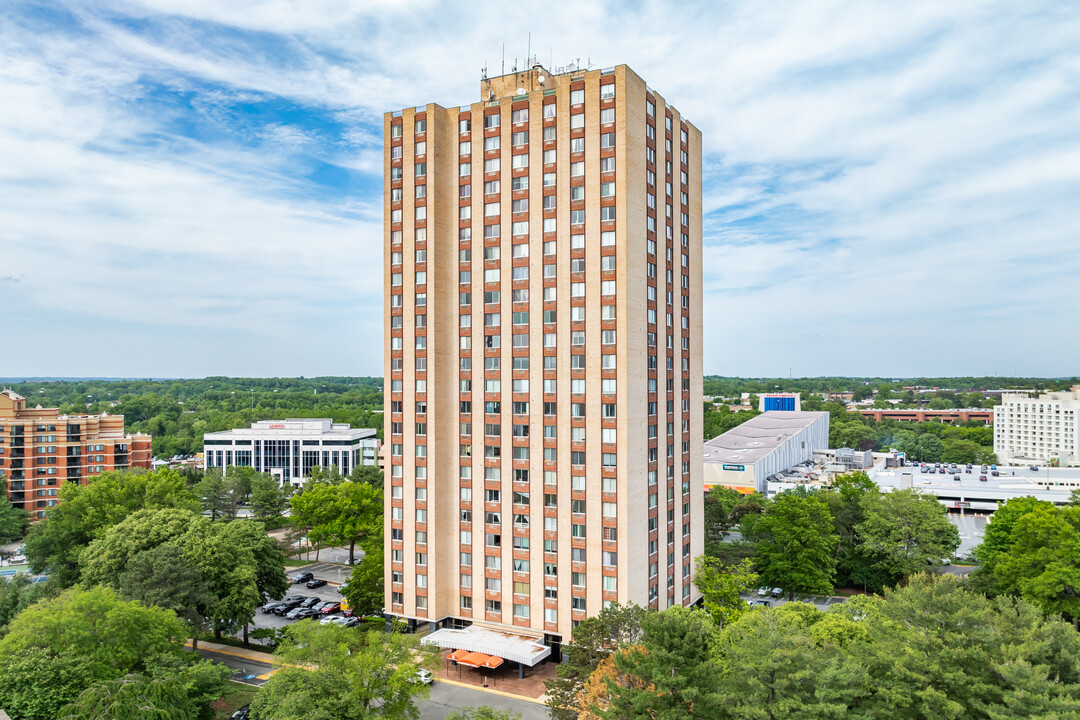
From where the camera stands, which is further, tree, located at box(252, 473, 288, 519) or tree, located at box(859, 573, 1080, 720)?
tree, located at box(252, 473, 288, 519)

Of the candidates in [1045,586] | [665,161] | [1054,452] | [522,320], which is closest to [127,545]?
[522,320]

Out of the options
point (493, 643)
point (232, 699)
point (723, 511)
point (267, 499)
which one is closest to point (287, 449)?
point (267, 499)

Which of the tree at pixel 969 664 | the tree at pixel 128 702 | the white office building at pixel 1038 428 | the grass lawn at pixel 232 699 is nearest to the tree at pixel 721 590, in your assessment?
the tree at pixel 969 664

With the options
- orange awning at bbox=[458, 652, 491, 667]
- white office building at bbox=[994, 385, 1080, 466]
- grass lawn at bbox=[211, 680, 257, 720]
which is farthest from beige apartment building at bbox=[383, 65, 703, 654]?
white office building at bbox=[994, 385, 1080, 466]

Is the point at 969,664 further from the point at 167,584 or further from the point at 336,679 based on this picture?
the point at 167,584

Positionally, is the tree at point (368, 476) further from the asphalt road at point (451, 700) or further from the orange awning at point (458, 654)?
the orange awning at point (458, 654)

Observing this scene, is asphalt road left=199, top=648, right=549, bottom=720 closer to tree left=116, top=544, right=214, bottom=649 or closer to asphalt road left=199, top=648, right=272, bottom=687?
asphalt road left=199, top=648, right=272, bottom=687
